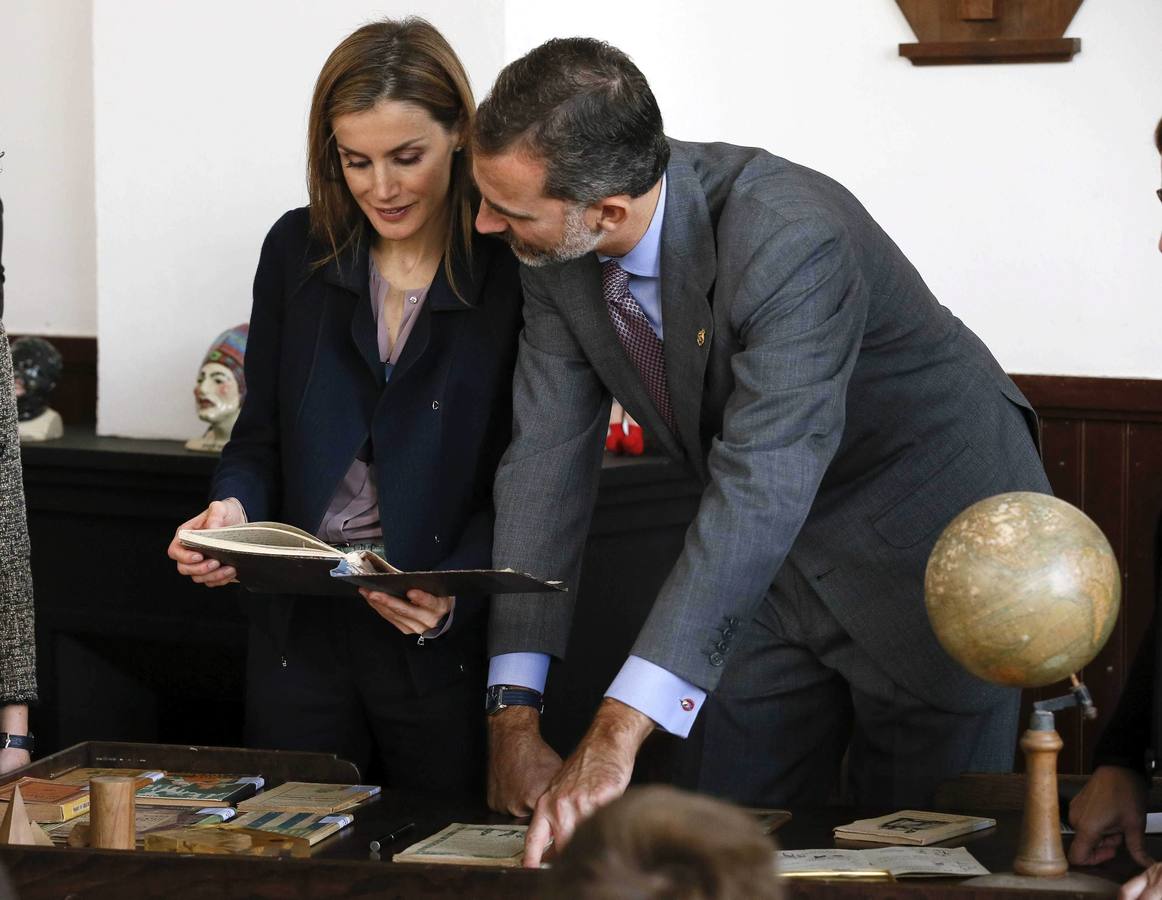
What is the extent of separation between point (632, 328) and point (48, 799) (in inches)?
43.6

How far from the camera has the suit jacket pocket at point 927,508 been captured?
234 centimetres

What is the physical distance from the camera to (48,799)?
2.16m

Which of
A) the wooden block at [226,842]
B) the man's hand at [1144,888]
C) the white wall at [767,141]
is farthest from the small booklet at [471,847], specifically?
the white wall at [767,141]

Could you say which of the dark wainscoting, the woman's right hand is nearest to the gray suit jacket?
the woman's right hand

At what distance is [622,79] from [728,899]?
5.06ft

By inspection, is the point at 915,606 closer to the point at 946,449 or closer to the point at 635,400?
the point at 946,449

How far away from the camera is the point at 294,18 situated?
3711 mm

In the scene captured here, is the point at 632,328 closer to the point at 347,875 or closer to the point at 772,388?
the point at 772,388

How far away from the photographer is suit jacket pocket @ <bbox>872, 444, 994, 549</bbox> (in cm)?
234

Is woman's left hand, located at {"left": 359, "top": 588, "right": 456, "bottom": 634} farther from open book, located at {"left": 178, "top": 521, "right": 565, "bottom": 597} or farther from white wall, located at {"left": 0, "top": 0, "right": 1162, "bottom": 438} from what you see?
white wall, located at {"left": 0, "top": 0, "right": 1162, "bottom": 438}

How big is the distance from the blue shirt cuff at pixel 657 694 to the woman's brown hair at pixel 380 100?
789 mm

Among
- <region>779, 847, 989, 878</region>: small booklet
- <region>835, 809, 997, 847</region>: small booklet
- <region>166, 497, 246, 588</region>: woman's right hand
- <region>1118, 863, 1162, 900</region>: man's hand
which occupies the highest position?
<region>166, 497, 246, 588</region>: woman's right hand

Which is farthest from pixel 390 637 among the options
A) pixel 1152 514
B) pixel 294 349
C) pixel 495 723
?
pixel 1152 514

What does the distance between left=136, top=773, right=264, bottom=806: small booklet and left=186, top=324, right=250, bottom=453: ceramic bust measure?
1.50 metres
